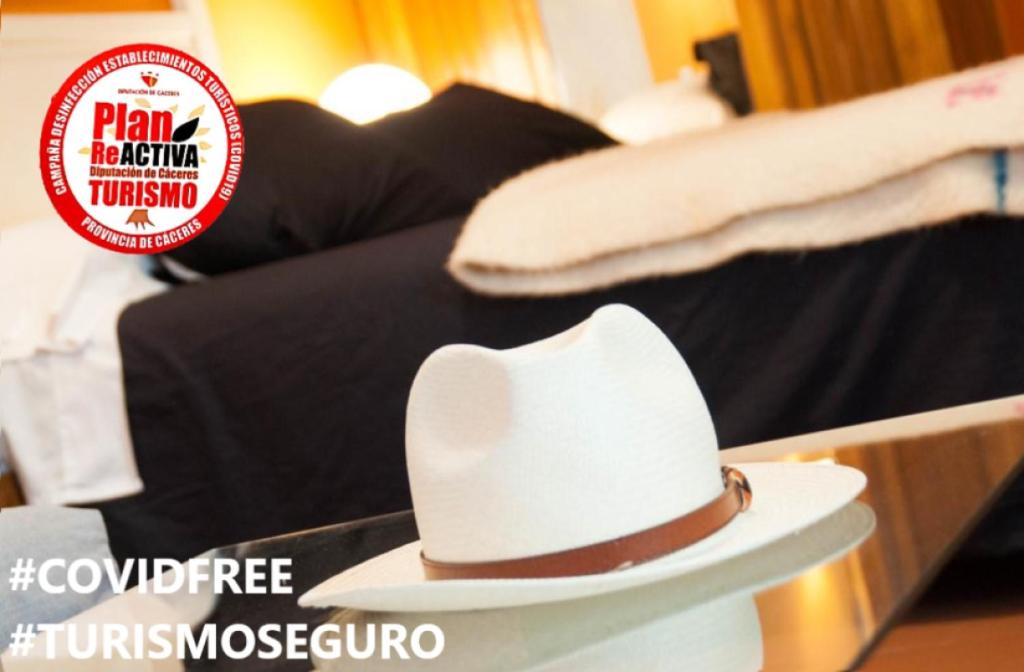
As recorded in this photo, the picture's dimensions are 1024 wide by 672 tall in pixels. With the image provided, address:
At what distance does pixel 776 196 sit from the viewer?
1344mm

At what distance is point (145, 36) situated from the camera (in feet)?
5.50

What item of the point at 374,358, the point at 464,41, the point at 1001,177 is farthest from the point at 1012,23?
the point at 374,358

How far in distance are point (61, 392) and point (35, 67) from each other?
2.15 ft

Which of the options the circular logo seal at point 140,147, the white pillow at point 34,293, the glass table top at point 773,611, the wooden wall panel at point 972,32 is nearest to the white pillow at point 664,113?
the wooden wall panel at point 972,32

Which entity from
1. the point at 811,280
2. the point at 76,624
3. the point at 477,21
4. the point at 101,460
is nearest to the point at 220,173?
the point at 76,624

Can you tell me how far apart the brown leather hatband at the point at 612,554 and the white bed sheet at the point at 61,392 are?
112 cm

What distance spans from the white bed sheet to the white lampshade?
1.81 m

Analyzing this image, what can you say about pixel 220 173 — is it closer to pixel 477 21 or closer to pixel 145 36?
pixel 145 36

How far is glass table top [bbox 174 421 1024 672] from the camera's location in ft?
1.49

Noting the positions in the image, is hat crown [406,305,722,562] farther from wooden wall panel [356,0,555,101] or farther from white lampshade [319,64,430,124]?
wooden wall panel [356,0,555,101]

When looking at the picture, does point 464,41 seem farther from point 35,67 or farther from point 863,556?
point 863,556

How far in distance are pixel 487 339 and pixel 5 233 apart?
0.53 meters

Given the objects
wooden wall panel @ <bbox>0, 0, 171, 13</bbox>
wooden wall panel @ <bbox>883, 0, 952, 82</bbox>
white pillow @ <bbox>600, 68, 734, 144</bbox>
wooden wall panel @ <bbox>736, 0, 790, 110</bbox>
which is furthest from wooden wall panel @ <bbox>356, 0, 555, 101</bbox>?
wooden wall panel @ <bbox>0, 0, 171, 13</bbox>

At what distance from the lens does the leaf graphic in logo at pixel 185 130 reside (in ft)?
2.45
